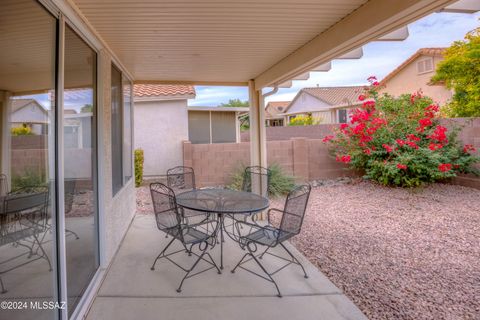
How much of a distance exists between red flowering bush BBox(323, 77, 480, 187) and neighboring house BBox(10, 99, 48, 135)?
21.2 feet

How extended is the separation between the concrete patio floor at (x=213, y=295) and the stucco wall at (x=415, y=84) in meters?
11.9

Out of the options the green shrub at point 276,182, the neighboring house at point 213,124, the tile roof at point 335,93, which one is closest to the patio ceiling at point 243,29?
the green shrub at point 276,182

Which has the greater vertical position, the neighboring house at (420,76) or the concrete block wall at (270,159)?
the neighboring house at (420,76)

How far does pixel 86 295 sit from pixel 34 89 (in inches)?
70.1

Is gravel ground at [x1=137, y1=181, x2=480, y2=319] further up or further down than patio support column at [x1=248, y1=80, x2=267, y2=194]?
further down

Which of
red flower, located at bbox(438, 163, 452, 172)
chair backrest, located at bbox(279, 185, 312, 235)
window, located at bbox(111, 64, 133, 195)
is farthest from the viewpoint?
red flower, located at bbox(438, 163, 452, 172)

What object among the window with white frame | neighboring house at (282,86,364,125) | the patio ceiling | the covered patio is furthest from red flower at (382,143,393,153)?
neighboring house at (282,86,364,125)

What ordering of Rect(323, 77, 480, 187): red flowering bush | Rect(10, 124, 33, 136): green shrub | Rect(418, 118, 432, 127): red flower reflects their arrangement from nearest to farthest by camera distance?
Rect(10, 124, 33, 136): green shrub, Rect(323, 77, 480, 187): red flowering bush, Rect(418, 118, 432, 127): red flower

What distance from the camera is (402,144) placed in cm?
646

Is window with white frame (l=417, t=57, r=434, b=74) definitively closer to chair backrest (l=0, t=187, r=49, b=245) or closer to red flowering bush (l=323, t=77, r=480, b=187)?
red flowering bush (l=323, t=77, r=480, b=187)

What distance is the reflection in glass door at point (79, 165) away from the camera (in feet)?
6.88

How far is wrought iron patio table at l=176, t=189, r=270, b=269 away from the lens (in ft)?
9.71

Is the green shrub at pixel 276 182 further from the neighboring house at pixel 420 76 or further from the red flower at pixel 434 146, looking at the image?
the neighboring house at pixel 420 76

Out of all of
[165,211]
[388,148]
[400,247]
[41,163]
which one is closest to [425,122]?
[388,148]
